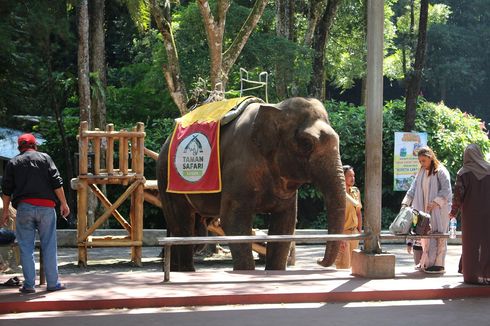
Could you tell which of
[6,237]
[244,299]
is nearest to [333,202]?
[244,299]

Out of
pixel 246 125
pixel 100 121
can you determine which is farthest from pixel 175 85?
pixel 246 125

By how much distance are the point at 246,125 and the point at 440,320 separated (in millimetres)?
5075

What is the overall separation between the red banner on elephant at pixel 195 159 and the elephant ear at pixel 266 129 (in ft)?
2.66

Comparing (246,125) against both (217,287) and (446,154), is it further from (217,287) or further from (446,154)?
(446,154)

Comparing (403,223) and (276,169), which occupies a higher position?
(276,169)

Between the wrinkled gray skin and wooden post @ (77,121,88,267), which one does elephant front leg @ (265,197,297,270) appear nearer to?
the wrinkled gray skin

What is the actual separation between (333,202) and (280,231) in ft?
4.85

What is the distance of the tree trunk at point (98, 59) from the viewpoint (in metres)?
24.2

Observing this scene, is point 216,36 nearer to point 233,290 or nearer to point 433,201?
point 433,201

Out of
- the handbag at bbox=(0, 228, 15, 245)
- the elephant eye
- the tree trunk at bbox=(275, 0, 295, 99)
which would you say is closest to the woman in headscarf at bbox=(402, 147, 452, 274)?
the elephant eye

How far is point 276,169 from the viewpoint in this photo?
13.3 metres

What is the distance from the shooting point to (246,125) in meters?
13.5

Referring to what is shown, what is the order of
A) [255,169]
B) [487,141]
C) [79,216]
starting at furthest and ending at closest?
1. [487,141]
2. [79,216]
3. [255,169]

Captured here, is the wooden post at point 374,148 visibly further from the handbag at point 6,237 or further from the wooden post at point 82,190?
the wooden post at point 82,190
